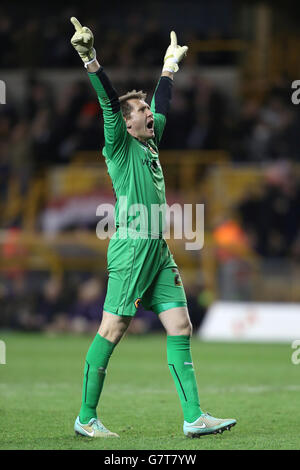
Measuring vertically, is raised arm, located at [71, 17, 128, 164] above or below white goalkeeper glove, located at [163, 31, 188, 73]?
below

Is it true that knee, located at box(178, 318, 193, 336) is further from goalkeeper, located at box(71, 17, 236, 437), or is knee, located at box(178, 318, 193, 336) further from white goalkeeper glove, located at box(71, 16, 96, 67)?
white goalkeeper glove, located at box(71, 16, 96, 67)

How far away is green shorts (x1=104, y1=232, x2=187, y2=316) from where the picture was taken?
248 inches

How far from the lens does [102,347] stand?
248 inches

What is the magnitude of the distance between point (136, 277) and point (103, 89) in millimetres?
1255

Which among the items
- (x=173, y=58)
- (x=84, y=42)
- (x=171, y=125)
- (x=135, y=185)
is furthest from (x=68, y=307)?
(x=84, y=42)

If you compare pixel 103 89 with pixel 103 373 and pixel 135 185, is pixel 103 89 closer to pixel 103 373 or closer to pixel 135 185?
pixel 135 185

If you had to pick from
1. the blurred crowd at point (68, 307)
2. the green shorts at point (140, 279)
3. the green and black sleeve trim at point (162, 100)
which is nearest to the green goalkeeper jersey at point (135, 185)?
the green shorts at point (140, 279)

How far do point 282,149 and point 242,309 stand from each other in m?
5.00

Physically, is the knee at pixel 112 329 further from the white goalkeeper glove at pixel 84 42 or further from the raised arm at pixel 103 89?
the white goalkeeper glove at pixel 84 42

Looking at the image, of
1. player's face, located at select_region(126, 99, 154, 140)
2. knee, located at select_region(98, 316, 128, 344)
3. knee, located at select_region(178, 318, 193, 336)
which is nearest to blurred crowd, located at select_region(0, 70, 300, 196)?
player's face, located at select_region(126, 99, 154, 140)

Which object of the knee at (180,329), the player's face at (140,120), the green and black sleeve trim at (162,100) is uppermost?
the green and black sleeve trim at (162,100)

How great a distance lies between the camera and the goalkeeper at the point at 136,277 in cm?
621

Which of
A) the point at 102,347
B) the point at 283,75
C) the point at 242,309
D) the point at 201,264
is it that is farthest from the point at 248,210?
the point at 102,347

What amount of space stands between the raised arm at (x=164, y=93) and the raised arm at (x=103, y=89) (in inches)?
25.4
